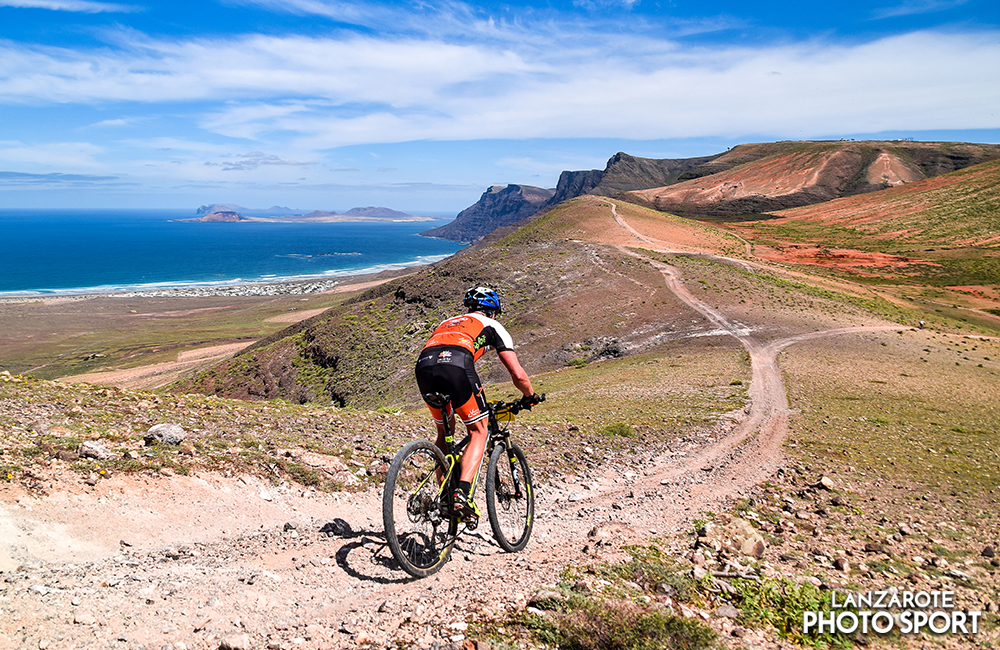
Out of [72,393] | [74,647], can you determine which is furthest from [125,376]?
[74,647]

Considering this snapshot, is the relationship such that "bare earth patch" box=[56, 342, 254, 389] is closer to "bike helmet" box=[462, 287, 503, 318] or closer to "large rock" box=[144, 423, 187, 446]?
"large rock" box=[144, 423, 187, 446]

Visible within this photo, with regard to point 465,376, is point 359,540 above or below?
below

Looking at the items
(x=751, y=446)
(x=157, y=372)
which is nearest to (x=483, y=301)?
(x=751, y=446)

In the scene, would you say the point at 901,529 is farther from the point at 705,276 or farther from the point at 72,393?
the point at 705,276

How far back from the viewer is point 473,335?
626cm

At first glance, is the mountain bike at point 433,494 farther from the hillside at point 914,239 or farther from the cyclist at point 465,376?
the hillside at point 914,239

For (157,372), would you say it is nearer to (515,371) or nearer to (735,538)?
(515,371)

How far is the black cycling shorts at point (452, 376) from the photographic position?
19.6 feet

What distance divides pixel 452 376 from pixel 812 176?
16865cm

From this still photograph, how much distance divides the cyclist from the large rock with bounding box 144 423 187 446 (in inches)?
177

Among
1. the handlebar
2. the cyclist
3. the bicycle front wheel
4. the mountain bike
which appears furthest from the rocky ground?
the handlebar

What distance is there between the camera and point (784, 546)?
6.83 metres

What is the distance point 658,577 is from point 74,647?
5.13 meters

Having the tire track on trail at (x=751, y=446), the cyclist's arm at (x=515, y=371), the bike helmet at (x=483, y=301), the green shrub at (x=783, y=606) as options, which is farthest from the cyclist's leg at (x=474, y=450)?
the tire track on trail at (x=751, y=446)
